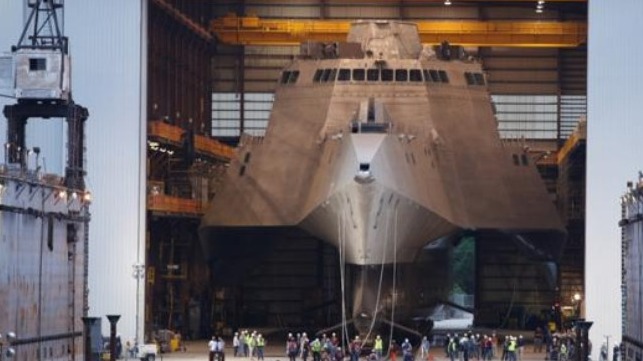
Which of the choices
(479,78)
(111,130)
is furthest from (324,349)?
(479,78)

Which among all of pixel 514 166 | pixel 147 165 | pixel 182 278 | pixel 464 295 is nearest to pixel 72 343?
pixel 147 165

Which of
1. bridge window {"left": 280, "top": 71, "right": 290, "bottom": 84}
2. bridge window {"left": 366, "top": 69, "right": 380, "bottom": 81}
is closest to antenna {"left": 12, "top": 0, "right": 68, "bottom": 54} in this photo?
bridge window {"left": 280, "top": 71, "right": 290, "bottom": 84}

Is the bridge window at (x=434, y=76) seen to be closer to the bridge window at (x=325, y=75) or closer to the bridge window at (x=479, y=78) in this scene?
the bridge window at (x=479, y=78)

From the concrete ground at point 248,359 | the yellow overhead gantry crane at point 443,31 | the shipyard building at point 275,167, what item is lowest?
the concrete ground at point 248,359

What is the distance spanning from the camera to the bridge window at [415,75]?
87.8m

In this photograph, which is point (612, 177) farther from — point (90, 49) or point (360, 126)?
point (90, 49)

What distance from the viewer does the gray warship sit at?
269 feet

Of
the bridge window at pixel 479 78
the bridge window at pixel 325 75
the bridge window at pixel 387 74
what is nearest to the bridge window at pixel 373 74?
the bridge window at pixel 387 74

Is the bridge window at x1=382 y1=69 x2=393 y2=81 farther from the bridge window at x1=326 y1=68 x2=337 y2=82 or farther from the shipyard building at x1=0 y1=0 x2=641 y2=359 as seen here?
the bridge window at x1=326 y1=68 x2=337 y2=82

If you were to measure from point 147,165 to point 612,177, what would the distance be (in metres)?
18.6

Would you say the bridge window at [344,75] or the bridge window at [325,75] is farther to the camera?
the bridge window at [325,75]

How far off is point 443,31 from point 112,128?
83.2 feet

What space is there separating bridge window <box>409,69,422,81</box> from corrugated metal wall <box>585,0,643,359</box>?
12.0 metres

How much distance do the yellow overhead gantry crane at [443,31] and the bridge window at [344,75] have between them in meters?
10.6
